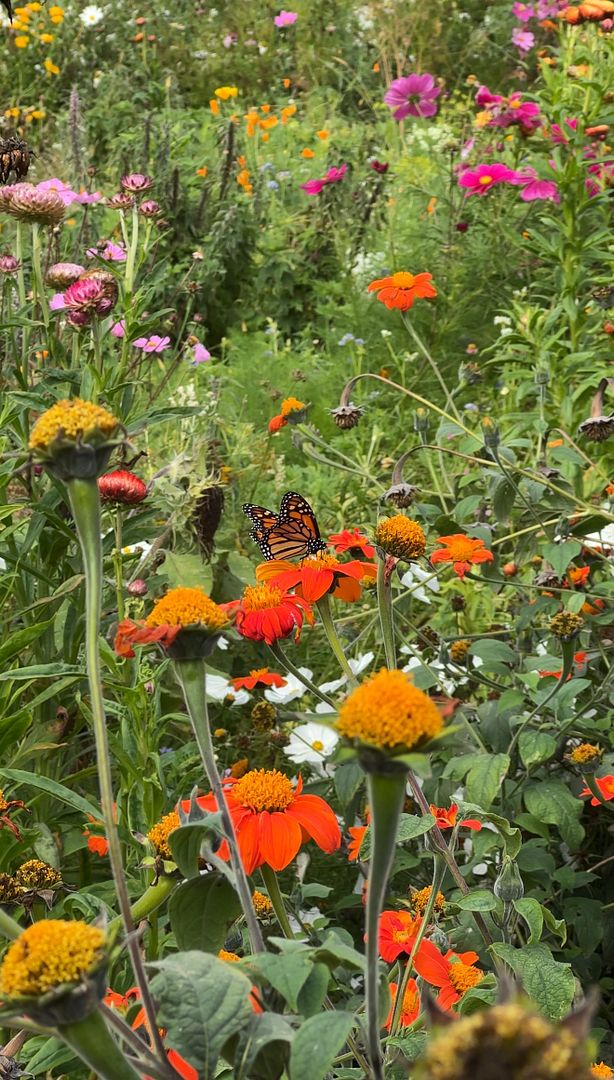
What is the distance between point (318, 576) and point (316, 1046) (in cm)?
64

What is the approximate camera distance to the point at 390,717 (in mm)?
461

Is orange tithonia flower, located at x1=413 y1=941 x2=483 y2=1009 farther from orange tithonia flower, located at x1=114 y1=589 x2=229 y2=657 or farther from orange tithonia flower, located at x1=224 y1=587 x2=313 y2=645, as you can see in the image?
orange tithonia flower, located at x1=114 y1=589 x2=229 y2=657

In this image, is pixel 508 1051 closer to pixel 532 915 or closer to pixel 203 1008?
pixel 203 1008

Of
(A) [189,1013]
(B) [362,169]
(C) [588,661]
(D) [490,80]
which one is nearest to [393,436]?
(C) [588,661]

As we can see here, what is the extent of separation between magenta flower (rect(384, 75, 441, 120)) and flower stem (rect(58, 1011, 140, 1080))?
4.14m

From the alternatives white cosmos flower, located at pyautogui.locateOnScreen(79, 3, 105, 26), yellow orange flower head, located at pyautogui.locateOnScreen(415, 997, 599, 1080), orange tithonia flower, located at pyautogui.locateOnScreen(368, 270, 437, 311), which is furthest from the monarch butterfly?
white cosmos flower, located at pyautogui.locateOnScreen(79, 3, 105, 26)

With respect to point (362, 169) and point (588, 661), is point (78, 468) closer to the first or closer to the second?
point (588, 661)

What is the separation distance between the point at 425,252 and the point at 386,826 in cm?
359

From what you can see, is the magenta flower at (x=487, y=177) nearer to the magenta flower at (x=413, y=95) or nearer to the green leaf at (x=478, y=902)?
the magenta flower at (x=413, y=95)

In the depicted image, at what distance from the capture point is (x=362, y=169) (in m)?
5.20

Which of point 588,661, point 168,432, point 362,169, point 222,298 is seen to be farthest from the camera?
point 362,169

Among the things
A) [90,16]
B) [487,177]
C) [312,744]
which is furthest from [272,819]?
[90,16]

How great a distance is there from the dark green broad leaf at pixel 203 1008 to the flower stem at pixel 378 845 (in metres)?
0.06

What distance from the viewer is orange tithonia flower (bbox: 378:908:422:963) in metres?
1.03
